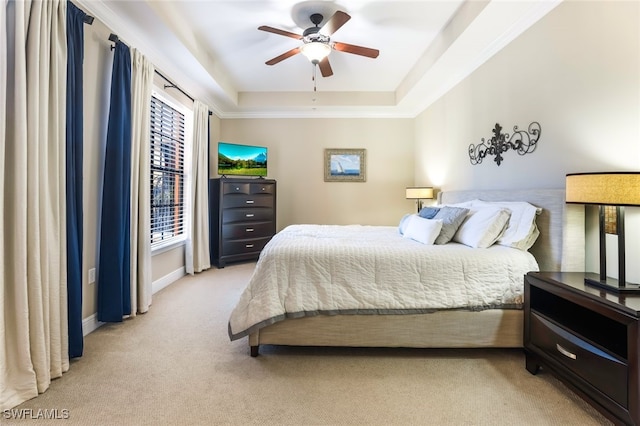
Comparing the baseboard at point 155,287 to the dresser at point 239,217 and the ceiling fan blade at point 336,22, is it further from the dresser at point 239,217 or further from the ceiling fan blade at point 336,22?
the ceiling fan blade at point 336,22

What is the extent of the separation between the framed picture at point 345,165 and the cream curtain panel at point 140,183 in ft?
9.85

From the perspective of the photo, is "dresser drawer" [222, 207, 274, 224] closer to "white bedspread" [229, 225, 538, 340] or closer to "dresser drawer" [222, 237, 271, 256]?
"dresser drawer" [222, 237, 271, 256]

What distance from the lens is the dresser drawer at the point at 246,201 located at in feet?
14.8

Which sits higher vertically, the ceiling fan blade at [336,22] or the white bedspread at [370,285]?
the ceiling fan blade at [336,22]

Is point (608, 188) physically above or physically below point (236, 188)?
below

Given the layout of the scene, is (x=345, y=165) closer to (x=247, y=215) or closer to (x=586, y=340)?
(x=247, y=215)

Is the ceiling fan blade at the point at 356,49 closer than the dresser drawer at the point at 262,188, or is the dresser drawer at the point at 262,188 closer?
the ceiling fan blade at the point at 356,49

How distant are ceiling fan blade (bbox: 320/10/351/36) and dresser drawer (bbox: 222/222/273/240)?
3.00 meters

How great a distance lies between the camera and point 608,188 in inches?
59.2

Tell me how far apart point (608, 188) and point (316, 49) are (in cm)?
242

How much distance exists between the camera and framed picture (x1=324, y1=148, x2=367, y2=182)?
5234 mm

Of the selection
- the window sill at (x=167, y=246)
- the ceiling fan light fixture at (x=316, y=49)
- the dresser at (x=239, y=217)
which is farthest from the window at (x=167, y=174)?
the ceiling fan light fixture at (x=316, y=49)

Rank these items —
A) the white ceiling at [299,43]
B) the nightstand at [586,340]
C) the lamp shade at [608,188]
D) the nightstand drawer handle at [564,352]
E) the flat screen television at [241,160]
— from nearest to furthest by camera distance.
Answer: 1. the nightstand at [586,340]
2. the lamp shade at [608,188]
3. the nightstand drawer handle at [564,352]
4. the white ceiling at [299,43]
5. the flat screen television at [241,160]

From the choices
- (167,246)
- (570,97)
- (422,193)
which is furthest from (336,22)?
(167,246)
